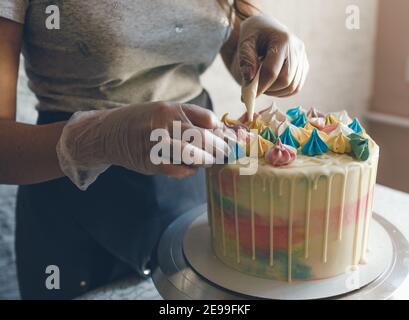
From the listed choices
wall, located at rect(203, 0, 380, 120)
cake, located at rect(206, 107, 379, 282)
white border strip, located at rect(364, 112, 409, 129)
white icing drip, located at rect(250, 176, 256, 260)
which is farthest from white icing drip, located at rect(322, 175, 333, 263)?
white border strip, located at rect(364, 112, 409, 129)

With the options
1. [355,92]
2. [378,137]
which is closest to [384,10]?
[355,92]

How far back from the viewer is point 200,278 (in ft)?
2.47

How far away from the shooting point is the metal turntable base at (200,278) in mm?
700

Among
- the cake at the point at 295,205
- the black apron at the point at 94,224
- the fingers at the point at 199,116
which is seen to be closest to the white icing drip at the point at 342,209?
the cake at the point at 295,205

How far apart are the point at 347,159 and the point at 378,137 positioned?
1.71 meters

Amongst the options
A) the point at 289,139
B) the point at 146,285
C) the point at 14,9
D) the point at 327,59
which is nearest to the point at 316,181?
the point at 289,139

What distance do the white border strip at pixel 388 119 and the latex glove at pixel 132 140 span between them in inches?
67.4

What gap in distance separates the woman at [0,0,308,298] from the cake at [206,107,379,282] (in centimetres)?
10

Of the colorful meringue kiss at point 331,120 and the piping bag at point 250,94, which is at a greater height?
the piping bag at point 250,94

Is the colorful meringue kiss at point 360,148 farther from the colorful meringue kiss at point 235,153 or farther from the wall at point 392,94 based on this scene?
the wall at point 392,94

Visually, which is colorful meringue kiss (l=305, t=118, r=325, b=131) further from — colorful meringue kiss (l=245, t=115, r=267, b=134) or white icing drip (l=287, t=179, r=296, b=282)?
white icing drip (l=287, t=179, r=296, b=282)

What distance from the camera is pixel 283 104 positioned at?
6.75 feet

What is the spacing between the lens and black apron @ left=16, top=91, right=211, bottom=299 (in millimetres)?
981
